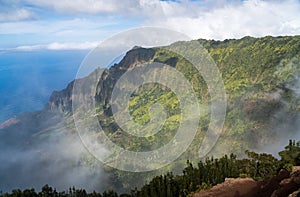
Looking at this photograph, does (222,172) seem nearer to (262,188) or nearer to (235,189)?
(235,189)

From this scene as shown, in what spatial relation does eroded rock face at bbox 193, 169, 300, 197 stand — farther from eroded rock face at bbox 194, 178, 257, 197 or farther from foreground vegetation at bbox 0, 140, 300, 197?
foreground vegetation at bbox 0, 140, 300, 197

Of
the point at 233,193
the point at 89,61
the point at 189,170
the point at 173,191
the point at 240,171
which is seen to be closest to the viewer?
the point at 89,61

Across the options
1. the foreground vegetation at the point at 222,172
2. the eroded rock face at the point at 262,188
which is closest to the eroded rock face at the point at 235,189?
the eroded rock face at the point at 262,188

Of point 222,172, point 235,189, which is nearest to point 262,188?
point 235,189

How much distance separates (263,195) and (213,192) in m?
13.1

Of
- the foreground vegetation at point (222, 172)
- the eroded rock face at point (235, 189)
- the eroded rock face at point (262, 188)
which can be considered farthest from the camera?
the foreground vegetation at point (222, 172)

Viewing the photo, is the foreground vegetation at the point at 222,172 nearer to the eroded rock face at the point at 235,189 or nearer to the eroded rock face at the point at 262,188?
the eroded rock face at the point at 235,189

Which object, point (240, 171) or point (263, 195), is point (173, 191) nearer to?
point (240, 171)

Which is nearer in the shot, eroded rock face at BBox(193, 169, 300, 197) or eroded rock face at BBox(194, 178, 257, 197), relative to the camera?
eroded rock face at BBox(193, 169, 300, 197)

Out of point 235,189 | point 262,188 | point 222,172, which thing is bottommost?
point 262,188

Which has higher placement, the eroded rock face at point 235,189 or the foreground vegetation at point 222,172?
the foreground vegetation at point 222,172

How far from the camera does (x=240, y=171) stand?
92.9m

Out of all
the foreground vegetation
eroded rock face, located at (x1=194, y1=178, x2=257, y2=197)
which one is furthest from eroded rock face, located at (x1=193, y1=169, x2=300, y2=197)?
the foreground vegetation

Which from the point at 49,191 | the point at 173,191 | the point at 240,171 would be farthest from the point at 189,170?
the point at 49,191
